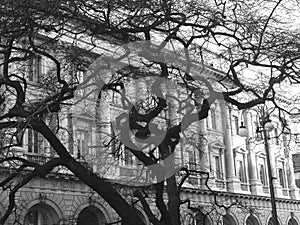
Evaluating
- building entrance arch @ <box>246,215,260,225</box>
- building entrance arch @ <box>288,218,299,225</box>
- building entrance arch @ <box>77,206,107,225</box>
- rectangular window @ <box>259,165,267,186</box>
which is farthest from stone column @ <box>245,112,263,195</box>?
building entrance arch @ <box>77,206,107,225</box>

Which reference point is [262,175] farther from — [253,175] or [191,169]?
[191,169]

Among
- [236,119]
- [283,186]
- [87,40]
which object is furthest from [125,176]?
[283,186]

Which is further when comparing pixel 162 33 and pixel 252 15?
pixel 162 33

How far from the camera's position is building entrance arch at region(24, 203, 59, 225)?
25295 millimetres

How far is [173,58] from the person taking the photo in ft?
36.8

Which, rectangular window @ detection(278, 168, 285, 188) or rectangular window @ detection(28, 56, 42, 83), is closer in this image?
rectangular window @ detection(28, 56, 42, 83)

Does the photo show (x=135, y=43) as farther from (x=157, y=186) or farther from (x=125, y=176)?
(x=125, y=176)

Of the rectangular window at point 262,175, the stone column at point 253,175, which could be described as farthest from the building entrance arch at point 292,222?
the stone column at point 253,175

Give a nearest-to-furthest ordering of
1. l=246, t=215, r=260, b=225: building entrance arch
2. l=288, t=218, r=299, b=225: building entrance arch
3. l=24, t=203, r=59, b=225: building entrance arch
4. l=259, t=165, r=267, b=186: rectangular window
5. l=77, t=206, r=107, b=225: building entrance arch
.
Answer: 1. l=24, t=203, r=59, b=225: building entrance arch
2. l=77, t=206, r=107, b=225: building entrance arch
3. l=246, t=215, r=260, b=225: building entrance arch
4. l=259, t=165, r=267, b=186: rectangular window
5. l=288, t=218, r=299, b=225: building entrance arch

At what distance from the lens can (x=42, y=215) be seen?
25.8m

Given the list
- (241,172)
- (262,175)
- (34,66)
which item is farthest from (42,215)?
(262,175)

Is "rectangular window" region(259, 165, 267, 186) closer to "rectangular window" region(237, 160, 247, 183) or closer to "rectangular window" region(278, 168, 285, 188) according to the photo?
"rectangular window" region(278, 168, 285, 188)

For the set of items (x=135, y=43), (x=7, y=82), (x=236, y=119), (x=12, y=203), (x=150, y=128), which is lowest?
(x=12, y=203)

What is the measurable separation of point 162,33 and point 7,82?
Result: 3.19m
